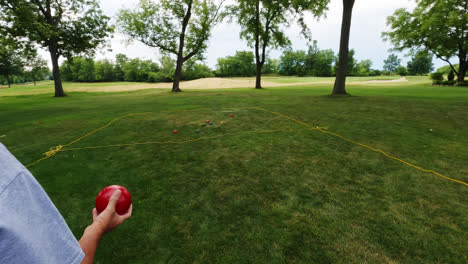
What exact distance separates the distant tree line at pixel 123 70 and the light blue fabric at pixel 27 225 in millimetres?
65807

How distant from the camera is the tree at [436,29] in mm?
24734

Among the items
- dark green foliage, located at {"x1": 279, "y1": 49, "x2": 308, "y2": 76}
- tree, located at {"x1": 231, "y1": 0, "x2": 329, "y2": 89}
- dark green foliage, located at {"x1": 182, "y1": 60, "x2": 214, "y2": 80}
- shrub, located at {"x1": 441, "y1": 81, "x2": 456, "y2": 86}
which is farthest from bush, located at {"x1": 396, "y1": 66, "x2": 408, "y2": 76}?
tree, located at {"x1": 231, "y1": 0, "x2": 329, "y2": 89}

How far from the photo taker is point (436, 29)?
25125mm

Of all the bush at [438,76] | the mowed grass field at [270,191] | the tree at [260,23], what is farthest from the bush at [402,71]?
the mowed grass field at [270,191]

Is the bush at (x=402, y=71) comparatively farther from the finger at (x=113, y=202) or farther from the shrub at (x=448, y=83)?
the finger at (x=113, y=202)

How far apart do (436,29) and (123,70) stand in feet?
252

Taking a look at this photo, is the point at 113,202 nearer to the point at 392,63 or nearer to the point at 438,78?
the point at 438,78

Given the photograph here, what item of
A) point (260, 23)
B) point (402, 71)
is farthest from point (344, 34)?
point (402, 71)

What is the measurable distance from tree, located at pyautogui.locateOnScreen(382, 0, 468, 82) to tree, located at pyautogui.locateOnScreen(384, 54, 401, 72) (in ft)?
330

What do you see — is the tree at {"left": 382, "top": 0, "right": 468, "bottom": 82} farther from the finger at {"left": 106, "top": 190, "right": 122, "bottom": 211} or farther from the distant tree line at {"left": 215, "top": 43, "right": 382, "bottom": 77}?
the distant tree line at {"left": 215, "top": 43, "right": 382, "bottom": 77}

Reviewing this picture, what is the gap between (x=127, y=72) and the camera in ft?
217

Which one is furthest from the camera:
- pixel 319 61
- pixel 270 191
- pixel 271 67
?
pixel 271 67

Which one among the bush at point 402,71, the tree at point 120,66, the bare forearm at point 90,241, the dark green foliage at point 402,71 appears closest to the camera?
the bare forearm at point 90,241

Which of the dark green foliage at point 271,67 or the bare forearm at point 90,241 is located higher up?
the dark green foliage at point 271,67
